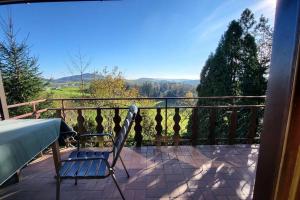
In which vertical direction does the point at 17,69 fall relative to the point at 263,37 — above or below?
below

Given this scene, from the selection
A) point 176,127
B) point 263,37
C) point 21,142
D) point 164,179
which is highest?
point 263,37

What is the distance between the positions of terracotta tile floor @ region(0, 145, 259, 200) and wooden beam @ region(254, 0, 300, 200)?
5.08 ft

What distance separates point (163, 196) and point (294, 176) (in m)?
1.69

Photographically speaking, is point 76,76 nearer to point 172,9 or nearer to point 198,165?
point 172,9

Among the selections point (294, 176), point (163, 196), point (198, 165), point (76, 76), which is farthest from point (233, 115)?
point (76, 76)

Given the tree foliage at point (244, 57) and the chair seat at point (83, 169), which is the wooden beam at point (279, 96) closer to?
the chair seat at point (83, 169)

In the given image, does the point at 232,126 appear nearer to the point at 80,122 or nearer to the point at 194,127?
the point at 194,127

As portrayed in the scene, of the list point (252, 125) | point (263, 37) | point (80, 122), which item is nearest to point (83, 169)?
point (80, 122)

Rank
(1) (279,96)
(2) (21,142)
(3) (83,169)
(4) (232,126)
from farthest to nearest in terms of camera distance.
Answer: (4) (232,126), (3) (83,169), (2) (21,142), (1) (279,96)

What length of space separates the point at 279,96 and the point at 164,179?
6.64 ft

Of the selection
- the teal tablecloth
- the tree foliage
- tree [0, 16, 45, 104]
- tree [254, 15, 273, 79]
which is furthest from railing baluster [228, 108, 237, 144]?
tree [0, 16, 45, 104]

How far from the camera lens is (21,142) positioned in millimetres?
1484

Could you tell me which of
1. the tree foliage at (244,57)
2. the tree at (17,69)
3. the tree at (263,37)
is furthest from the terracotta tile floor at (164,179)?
the tree at (263,37)

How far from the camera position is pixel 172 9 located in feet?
23.8
